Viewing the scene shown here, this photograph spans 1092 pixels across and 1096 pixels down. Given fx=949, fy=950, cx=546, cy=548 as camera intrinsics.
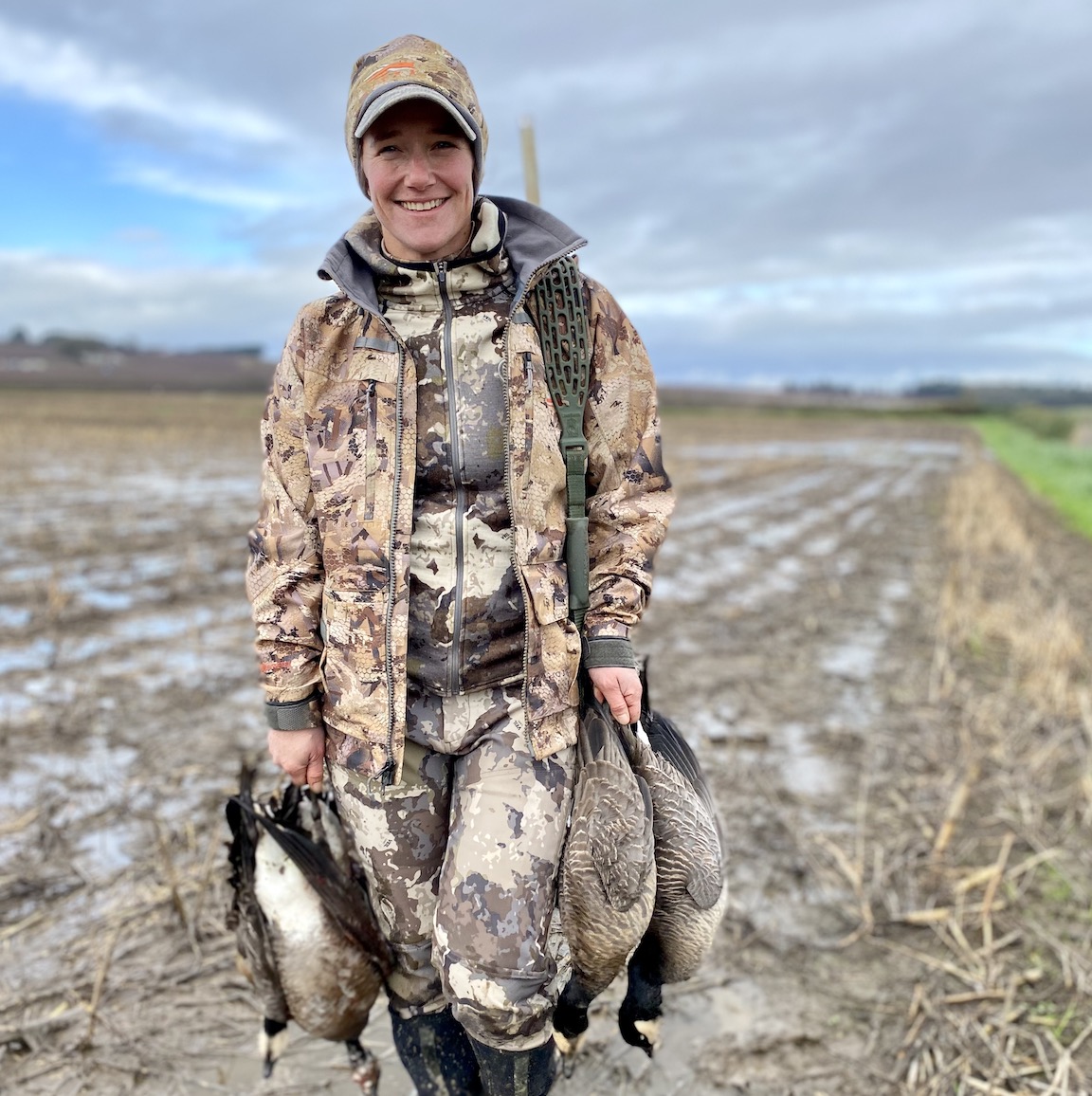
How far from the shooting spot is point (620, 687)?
2.24 metres

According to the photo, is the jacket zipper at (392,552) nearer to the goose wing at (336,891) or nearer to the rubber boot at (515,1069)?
the goose wing at (336,891)

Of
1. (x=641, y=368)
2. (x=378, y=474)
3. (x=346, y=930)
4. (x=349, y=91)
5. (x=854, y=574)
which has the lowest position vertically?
(x=854, y=574)

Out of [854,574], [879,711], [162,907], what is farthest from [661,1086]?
[854,574]

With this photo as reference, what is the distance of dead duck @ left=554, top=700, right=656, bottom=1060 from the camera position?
2.10m

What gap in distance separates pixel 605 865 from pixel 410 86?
1.73 m

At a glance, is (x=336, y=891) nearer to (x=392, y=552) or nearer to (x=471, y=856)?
(x=471, y=856)

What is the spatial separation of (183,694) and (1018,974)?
4.70 metres

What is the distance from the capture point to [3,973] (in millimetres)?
3283

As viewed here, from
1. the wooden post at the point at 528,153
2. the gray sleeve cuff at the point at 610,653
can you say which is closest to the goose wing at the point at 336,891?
the gray sleeve cuff at the point at 610,653

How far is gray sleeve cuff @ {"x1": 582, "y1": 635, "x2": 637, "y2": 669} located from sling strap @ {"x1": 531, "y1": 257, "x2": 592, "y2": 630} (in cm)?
20

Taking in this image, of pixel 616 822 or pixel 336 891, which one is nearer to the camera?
pixel 616 822

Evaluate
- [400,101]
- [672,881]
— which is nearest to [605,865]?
[672,881]

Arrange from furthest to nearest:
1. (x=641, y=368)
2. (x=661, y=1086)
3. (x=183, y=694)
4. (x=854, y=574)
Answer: (x=854, y=574) < (x=183, y=694) < (x=661, y=1086) < (x=641, y=368)

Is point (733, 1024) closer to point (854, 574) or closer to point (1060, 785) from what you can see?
point (1060, 785)
